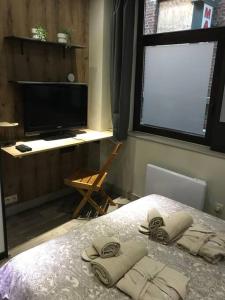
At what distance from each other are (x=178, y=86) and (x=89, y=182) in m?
1.42

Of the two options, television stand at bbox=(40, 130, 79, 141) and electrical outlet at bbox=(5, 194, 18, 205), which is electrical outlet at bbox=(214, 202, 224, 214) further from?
electrical outlet at bbox=(5, 194, 18, 205)

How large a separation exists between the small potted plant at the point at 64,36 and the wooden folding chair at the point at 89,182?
1.22 metres

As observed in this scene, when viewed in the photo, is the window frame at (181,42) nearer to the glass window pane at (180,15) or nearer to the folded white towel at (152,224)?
the glass window pane at (180,15)

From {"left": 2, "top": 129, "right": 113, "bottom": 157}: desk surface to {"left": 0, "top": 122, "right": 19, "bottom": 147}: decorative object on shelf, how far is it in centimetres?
8

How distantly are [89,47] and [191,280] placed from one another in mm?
2722

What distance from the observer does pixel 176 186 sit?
2604 millimetres

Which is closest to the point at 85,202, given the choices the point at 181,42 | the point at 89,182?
the point at 89,182

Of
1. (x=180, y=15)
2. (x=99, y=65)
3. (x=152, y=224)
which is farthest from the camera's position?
(x=99, y=65)

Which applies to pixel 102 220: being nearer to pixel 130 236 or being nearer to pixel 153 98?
pixel 130 236

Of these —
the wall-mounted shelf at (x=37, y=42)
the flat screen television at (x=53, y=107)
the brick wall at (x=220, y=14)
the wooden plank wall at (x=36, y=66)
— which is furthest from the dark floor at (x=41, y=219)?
the brick wall at (x=220, y=14)

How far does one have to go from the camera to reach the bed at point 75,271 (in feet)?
3.93

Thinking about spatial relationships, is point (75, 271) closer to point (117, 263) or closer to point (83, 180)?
point (117, 263)

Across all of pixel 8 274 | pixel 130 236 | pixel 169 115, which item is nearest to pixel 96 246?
pixel 130 236

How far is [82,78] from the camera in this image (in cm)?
317
